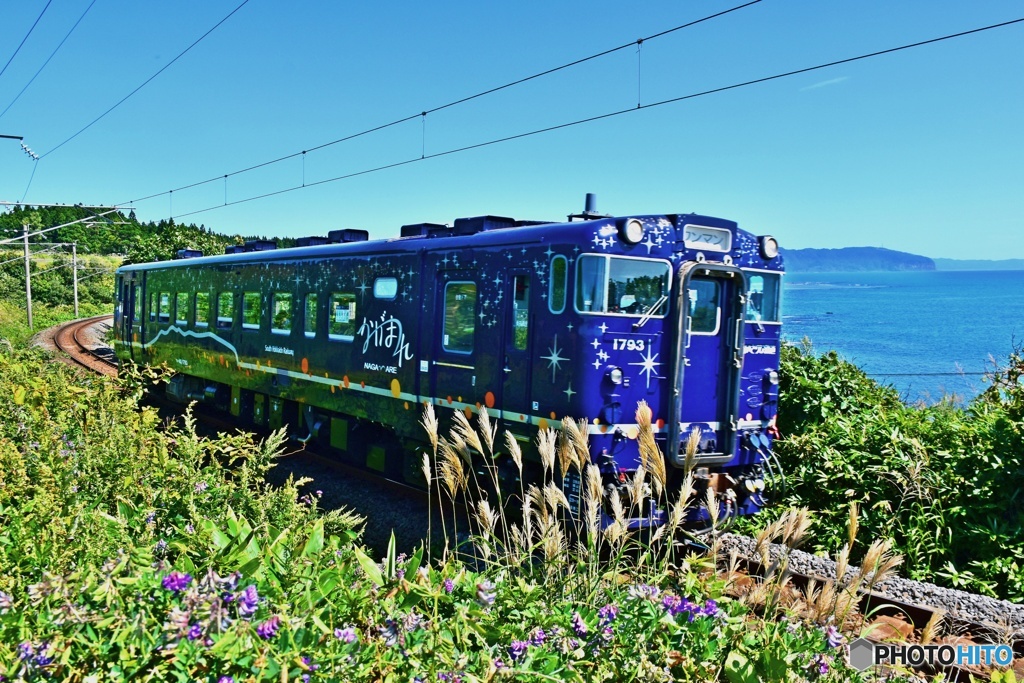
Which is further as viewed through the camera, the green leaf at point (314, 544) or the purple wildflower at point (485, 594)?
the green leaf at point (314, 544)

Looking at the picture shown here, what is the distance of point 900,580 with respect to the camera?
→ 6.47 m

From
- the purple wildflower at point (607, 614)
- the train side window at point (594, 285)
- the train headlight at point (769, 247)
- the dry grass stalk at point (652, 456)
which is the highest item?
the train headlight at point (769, 247)

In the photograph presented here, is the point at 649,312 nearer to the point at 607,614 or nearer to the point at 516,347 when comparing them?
the point at 516,347

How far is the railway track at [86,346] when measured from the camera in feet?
69.4

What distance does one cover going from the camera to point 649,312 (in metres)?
7.11

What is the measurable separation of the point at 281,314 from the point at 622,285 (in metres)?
5.98

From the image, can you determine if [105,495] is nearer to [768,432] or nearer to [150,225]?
[768,432]

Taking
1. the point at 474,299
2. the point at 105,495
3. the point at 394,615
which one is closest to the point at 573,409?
the point at 474,299

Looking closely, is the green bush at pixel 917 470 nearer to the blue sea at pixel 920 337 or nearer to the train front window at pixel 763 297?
the blue sea at pixel 920 337

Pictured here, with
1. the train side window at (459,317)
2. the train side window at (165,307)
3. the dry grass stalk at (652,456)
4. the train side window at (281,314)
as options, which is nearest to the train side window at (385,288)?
the train side window at (459,317)

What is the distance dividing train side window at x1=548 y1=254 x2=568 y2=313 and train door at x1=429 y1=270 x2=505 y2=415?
725 millimetres

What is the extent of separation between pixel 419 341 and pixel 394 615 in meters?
5.84

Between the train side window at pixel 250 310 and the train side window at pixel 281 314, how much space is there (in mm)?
516

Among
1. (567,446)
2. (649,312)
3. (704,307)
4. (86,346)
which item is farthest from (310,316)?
(86,346)
